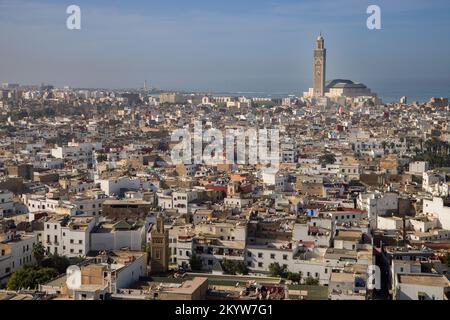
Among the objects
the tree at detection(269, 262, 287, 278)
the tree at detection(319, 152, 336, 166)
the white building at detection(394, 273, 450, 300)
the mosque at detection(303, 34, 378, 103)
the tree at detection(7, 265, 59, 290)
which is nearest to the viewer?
the white building at detection(394, 273, 450, 300)

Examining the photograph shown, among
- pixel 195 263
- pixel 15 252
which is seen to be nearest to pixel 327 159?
pixel 195 263

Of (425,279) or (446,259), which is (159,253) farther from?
(446,259)

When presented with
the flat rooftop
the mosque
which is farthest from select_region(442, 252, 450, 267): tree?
the mosque

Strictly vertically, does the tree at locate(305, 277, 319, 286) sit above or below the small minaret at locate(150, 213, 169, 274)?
below

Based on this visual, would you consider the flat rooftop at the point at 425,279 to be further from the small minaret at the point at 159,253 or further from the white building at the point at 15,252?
the white building at the point at 15,252

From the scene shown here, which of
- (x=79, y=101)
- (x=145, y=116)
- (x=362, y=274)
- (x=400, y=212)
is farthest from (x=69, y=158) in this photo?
(x=79, y=101)

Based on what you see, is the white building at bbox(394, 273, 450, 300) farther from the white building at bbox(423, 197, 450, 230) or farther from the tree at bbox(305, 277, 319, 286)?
the white building at bbox(423, 197, 450, 230)

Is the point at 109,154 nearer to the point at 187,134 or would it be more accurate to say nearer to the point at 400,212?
the point at 187,134
